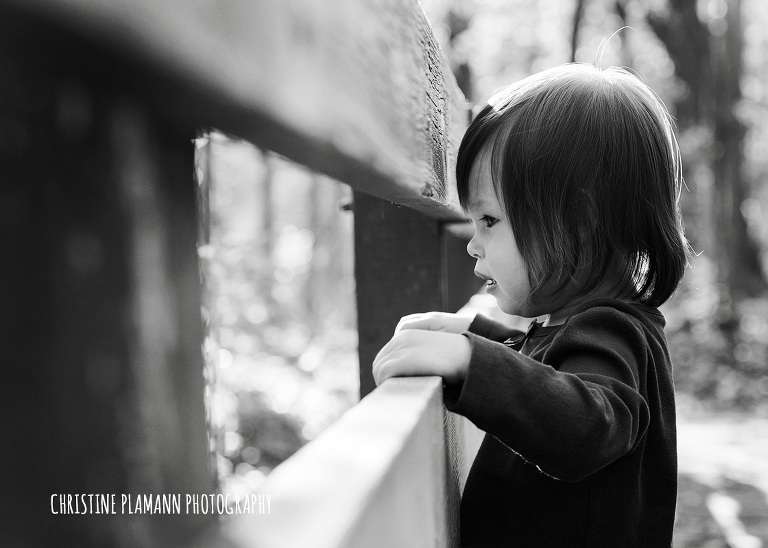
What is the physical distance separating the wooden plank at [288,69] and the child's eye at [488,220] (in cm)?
46

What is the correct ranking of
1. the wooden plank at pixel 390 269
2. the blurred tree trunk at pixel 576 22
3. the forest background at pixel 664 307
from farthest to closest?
the blurred tree trunk at pixel 576 22, the forest background at pixel 664 307, the wooden plank at pixel 390 269

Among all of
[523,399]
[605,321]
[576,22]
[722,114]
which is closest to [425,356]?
[523,399]

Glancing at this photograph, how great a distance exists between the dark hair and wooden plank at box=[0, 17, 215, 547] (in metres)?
1.10

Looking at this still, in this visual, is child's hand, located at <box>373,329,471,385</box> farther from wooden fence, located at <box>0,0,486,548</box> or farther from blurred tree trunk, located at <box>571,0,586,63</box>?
blurred tree trunk, located at <box>571,0,586,63</box>

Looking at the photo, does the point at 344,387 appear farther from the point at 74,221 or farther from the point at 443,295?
the point at 74,221

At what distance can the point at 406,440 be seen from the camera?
65cm

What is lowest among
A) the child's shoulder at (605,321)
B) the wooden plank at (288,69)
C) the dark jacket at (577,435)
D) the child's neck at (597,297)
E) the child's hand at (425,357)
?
the dark jacket at (577,435)

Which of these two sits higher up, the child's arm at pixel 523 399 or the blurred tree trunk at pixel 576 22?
the blurred tree trunk at pixel 576 22

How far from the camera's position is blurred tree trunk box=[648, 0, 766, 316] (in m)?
10.3

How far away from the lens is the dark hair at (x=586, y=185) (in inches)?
56.5

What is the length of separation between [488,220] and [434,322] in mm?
214

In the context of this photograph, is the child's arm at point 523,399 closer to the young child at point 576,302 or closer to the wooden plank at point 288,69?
the young child at point 576,302

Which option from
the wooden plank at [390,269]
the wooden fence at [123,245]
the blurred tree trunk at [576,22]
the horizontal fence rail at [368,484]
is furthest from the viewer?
the blurred tree trunk at [576,22]

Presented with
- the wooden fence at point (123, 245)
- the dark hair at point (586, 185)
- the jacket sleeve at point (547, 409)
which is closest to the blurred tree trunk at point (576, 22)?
the dark hair at point (586, 185)
